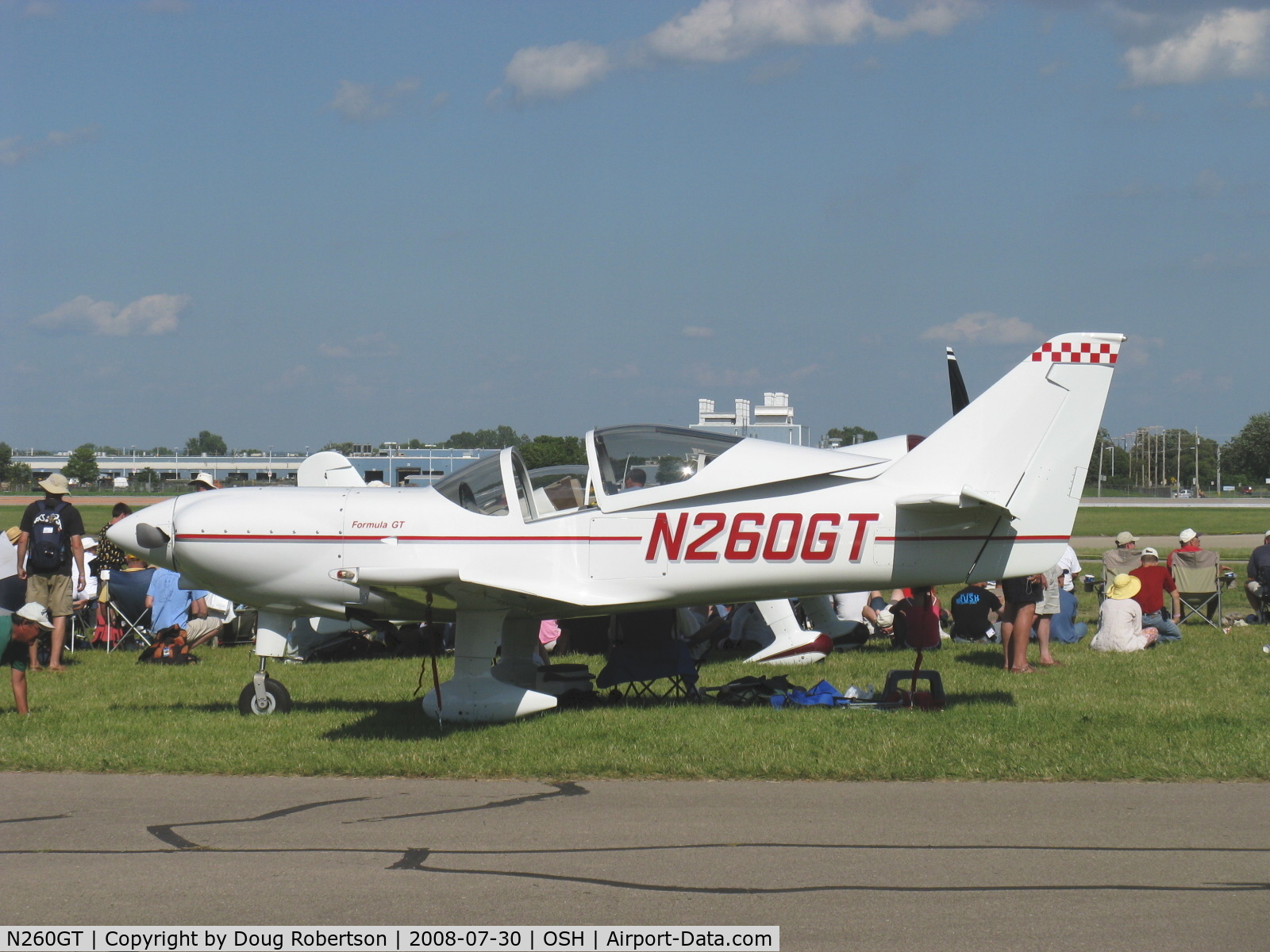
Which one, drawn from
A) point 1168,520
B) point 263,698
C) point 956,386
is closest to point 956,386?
point 956,386

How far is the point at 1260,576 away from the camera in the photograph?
48.6 feet

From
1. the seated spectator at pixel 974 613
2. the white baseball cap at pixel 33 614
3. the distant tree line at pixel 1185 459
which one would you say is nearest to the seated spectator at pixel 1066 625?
the seated spectator at pixel 974 613

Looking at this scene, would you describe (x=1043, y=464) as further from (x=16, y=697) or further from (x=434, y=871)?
(x=16, y=697)

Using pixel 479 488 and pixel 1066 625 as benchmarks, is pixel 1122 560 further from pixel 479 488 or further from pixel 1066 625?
pixel 479 488

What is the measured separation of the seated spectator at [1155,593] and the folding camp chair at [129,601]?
11.1 m

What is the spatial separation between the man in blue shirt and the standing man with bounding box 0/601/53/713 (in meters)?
4.10

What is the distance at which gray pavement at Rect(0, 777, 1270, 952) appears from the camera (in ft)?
15.0

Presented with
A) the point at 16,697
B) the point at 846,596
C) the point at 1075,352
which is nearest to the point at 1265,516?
the point at 846,596

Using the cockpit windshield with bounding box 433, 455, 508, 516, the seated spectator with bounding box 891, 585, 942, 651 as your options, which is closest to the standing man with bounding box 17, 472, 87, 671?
the cockpit windshield with bounding box 433, 455, 508, 516

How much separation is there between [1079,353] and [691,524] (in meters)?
3.08

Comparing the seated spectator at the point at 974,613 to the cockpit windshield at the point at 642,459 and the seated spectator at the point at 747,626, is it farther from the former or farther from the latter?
the cockpit windshield at the point at 642,459

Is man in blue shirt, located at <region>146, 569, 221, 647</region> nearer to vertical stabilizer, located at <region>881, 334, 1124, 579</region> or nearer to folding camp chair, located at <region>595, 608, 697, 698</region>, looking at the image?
folding camp chair, located at <region>595, 608, 697, 698</region>

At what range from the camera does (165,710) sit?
9.62 meters

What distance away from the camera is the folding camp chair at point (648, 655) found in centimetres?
976
